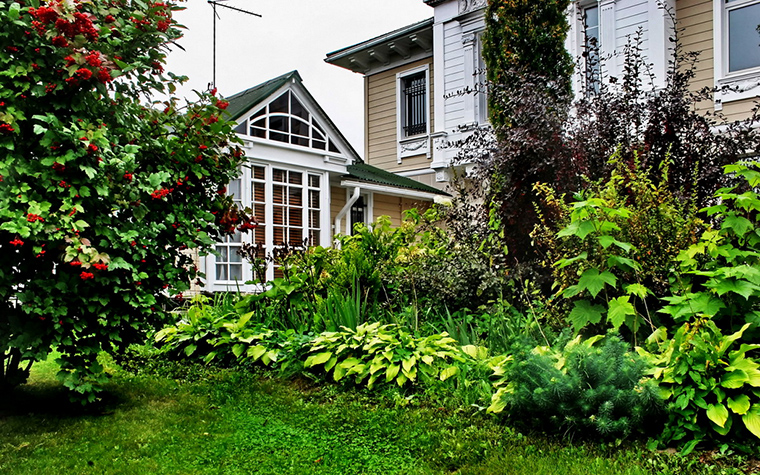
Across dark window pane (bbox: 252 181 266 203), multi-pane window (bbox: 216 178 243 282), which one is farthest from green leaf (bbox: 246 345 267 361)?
dark window pane (bbox: 252 181 266 203)

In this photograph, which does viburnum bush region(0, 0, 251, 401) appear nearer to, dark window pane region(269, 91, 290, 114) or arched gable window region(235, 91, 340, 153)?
arched gable window region(235, 91, 340, 153)

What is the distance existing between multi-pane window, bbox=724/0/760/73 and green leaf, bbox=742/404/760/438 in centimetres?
889

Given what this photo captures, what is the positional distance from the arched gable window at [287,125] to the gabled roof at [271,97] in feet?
0.50

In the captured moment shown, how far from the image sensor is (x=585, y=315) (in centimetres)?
388

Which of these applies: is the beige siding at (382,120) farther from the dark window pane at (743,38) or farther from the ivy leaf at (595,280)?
the ivy leaf at (595,280)

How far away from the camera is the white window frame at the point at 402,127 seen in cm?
1368

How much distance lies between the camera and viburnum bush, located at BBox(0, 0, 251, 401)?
3.54 m

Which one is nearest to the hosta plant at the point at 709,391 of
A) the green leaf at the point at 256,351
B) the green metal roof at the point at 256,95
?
the green leaf at the point at 256,351

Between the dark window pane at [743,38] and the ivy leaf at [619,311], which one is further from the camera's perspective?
the dark window pane at [743,38]

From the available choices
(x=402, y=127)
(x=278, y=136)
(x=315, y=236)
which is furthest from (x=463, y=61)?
(x=315, y=236)

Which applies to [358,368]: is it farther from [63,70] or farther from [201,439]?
[63,70]

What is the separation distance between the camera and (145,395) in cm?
462

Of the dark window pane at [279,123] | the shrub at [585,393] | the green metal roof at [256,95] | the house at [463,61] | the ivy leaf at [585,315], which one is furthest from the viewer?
the dark window pane at [279,123]

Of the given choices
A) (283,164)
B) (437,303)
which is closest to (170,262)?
(437,303)
